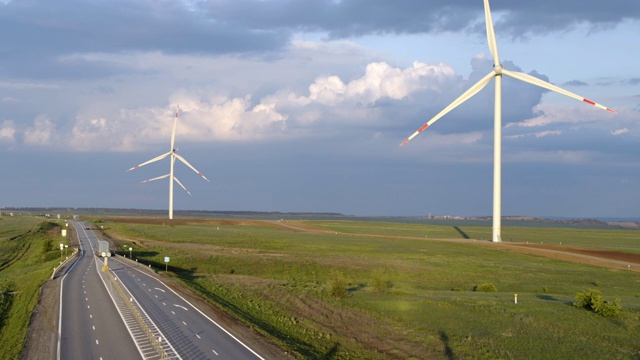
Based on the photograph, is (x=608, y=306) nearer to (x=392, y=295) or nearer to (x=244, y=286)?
(x=392, y=295)

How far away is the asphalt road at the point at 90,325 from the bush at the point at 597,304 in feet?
130

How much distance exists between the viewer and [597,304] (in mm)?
54781

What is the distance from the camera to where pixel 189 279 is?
79.1 m

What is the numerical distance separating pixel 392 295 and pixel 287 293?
11.5 m

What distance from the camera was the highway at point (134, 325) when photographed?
37.8m

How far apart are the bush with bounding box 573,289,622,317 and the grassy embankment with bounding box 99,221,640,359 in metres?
0.86

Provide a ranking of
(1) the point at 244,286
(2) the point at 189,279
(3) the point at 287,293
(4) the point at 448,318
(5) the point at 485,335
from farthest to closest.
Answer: (2) the point at 189,279 < (1) the point at 244,286 < (3) the point at 287,293 < (4) the point at 448,318 < (5) the point at 485,335

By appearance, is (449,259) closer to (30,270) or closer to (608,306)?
(608,306)

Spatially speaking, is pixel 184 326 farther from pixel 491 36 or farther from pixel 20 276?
pixel 491 36

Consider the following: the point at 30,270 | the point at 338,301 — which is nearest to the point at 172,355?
the point at 338,301

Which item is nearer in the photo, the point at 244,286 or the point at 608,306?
the point at 608,306

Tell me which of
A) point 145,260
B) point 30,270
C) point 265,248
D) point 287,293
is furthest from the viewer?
point 265,248

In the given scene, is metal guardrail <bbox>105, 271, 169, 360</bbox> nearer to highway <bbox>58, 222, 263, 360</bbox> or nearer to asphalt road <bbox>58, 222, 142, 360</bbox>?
highway <bbox>58, 222, 263, 360</bbox>

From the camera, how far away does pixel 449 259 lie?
10431 centimetres
